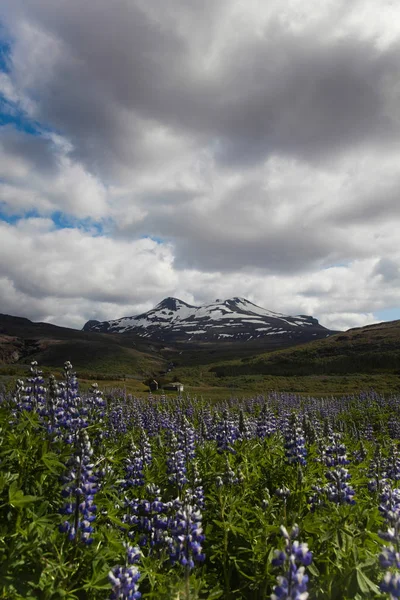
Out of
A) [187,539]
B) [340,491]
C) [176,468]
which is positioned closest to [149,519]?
[176,468]

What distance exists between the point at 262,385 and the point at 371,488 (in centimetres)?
5337

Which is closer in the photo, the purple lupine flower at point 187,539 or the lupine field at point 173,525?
the lupine field at point 173,525

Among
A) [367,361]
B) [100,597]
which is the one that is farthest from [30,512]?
[367,361]

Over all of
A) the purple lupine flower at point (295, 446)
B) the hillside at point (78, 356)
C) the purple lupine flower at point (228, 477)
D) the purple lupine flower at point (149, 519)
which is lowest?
the hillside at point (78, 356)

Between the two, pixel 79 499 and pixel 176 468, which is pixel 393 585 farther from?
pixel 176 468

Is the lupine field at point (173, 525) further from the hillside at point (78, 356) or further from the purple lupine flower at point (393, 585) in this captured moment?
the hillside at point (78, 356)

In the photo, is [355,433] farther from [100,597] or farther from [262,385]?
[262,385]

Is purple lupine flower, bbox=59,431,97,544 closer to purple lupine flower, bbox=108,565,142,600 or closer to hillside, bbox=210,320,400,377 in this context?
purple lupine flower, bbox=108,565,142,600

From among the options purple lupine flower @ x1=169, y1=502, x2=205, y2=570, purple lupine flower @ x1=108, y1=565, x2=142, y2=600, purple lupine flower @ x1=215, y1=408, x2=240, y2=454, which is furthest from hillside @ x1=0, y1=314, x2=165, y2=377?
purple lupine flower @ x1=108, y1=565, x2=142, y2=600

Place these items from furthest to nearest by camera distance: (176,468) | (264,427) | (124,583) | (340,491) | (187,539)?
(264,427) < (176,468) < (340,491) < (187,539) < (124,583)

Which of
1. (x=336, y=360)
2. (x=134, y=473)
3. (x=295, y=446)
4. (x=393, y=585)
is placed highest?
(x=393, y=585)

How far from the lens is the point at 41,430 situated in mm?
6379

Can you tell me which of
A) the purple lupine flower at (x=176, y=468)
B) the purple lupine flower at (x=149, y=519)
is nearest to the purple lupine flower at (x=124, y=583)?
the purple lupine flower at (x=149, y=519)

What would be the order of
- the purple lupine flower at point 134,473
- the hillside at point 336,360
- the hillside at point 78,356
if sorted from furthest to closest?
the hillside at point 78,356
the hillside at point 336,360
the purple lupine flower at point 134,473
